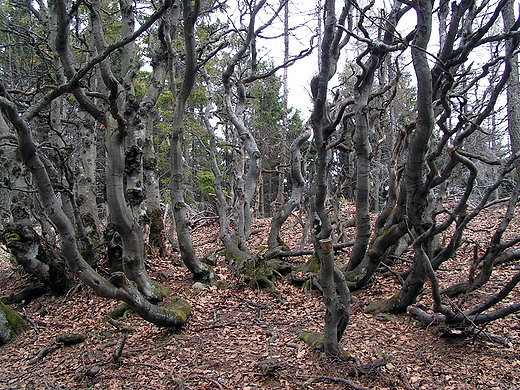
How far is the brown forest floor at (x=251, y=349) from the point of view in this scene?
354 cm

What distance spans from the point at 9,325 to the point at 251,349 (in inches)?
149

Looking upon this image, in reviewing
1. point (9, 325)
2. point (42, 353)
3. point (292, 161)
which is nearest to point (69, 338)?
point (42, 353)

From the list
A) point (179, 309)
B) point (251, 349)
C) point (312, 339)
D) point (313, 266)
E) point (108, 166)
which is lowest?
point (251, 349)

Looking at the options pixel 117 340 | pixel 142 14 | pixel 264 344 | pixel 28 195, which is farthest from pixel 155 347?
pixel 142 14

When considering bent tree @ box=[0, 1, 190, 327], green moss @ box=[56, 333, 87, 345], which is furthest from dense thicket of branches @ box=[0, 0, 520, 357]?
green moss @ box=[56, 333, 87, 345]

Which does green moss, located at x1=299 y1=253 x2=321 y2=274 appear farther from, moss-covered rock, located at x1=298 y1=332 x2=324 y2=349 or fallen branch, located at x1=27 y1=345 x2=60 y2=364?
fallen branch, located at x1=27 y1=345 x2=60 y2=364

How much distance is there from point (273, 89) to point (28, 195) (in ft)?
54.3

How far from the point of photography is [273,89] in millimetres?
Result: 21250

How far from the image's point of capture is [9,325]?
5.28 m

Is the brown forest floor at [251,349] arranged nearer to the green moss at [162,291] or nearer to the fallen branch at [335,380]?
the fallen branch at [335,380]

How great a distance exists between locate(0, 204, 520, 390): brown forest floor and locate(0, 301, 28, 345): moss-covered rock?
126 millimetres

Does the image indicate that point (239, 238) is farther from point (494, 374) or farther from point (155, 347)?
point (494, 374)

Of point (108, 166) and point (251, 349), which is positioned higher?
point (108, 166)

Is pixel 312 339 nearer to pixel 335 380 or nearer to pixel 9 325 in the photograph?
pixel 335 380
